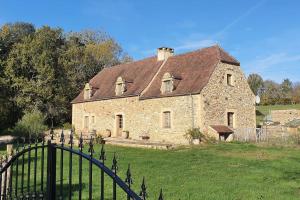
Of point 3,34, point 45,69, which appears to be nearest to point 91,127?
point 45,69

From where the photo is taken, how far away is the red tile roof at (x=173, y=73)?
25266mm

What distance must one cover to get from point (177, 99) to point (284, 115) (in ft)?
73.4

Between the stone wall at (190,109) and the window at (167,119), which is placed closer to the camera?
the stone wall at (190,109)

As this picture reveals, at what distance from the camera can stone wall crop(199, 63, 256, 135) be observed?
955 inches

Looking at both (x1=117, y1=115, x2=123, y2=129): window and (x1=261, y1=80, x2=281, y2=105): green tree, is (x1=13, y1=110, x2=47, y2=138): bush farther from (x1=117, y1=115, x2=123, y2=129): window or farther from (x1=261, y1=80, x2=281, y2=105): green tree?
(x1=261, y1=80, x2=281, y2=105): green tree

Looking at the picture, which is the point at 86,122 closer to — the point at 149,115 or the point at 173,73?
the point at 149,115

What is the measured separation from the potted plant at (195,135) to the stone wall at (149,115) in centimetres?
66

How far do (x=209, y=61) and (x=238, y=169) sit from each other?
14861mm

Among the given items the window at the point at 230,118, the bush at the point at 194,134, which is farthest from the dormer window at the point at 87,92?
the window at the point at 230,118

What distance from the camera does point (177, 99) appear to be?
82.7ft

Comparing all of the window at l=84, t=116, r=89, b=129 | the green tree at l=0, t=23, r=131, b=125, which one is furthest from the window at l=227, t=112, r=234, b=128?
the green tree at l=0, t=23, r=131, b=125

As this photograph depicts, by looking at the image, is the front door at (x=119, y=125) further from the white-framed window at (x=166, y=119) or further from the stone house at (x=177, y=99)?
the white-framed window at (x=166, y=119)

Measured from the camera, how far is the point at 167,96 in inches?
1017

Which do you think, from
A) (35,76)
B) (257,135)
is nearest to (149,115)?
(257,135)
